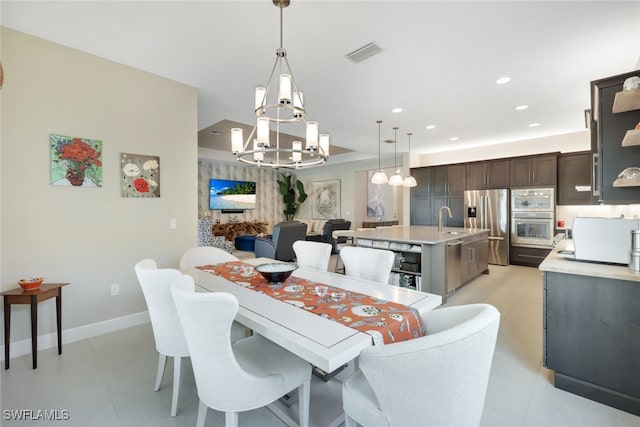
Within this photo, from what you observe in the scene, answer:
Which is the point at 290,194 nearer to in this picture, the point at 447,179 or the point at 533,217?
the point at 447,179

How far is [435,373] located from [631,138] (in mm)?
2219

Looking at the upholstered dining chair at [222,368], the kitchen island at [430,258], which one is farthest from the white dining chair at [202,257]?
the kitchen island at [430,258]

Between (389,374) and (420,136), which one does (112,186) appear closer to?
(389,374)

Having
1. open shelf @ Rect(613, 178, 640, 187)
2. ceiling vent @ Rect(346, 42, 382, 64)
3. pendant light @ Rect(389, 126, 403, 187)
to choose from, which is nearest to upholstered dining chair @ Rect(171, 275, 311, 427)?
open shelf @ Rect(613, 178, 640, 187)

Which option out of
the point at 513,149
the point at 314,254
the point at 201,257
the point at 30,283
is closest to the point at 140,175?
the point at 201,257

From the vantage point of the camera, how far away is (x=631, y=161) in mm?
1984

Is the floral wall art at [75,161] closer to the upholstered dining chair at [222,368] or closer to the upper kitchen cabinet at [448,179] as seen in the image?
the upholstered dining chair at [222,368]

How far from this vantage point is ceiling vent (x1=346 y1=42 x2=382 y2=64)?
101 inches

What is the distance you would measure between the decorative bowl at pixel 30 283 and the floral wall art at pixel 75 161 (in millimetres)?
864

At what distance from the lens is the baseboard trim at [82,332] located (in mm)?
2342

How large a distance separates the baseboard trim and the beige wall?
5 centimetres

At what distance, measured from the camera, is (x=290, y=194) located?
965 cm

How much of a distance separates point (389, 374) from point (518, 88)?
4.00m

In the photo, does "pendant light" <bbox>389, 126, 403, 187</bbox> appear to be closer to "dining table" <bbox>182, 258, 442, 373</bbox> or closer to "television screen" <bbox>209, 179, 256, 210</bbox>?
"dining table" <bbox>182, 258, 442, 373</bbox>
